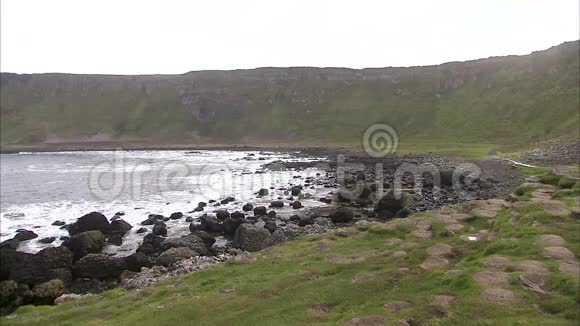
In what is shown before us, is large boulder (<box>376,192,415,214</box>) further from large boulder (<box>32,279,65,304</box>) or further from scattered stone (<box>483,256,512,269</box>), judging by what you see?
large boulder (<box>32,279,65,304</box>)

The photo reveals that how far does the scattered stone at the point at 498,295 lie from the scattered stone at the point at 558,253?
4640 millimetres

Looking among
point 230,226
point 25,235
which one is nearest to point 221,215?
point 230,226

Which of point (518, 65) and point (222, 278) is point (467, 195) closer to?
point (222, 278)

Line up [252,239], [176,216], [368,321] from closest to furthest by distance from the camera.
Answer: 1. [368,321]
2. [252,239]
3. [176,216]

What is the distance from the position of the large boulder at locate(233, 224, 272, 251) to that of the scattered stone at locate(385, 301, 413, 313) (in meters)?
18.0

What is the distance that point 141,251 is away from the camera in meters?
34.8

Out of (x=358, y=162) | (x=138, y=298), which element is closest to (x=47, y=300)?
(x=138, y=298)

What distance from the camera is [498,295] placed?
49.5 ft

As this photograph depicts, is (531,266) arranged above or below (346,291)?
above

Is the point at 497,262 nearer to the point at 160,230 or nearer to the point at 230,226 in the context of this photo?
the point at 230,226

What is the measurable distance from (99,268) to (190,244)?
6.81 meters

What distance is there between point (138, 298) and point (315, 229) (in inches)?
810

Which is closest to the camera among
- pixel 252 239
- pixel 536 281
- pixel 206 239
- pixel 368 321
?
pixel 368 321

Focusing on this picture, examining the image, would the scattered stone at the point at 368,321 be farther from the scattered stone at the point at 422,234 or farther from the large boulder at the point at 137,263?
the large boulder at the point at 137,263
